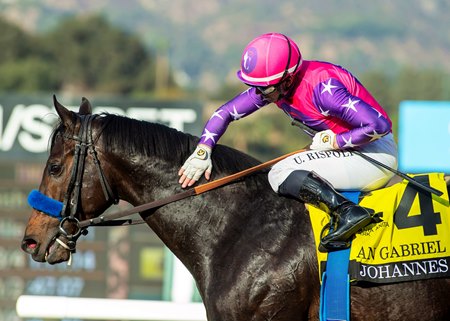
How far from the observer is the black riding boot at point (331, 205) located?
3.84m

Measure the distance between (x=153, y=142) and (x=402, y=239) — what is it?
1292 millimetres

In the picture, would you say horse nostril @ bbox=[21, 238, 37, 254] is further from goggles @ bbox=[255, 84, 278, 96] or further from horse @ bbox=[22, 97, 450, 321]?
goggles @ bbox=[255, 84, 278, 96]

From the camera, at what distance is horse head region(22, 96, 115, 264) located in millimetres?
4180

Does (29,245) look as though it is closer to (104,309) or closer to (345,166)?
(345,166)

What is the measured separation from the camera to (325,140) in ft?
13.3

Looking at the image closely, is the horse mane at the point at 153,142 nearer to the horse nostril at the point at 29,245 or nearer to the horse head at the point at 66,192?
the horse head at the point at 66,192

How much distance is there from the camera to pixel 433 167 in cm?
898

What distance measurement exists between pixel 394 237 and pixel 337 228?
0.28 metres

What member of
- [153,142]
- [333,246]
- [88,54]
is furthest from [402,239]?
A: [88,54]

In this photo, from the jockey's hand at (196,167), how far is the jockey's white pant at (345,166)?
32 centimetres

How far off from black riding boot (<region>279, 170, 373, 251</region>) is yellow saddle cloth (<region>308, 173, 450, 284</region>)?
0.07 meters

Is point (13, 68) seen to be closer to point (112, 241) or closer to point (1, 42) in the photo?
point (1, 42)

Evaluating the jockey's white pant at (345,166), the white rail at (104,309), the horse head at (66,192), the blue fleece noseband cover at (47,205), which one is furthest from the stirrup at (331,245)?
the white rail at (104,309)

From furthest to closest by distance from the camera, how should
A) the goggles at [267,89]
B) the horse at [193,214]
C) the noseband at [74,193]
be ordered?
the noseband at [74,193]
the goggles at [267,89]
the horse at [193,214]
